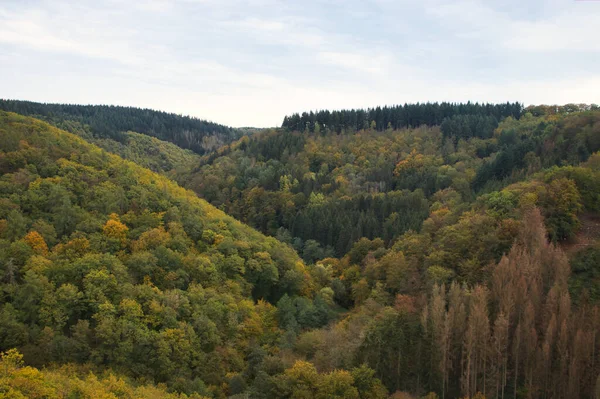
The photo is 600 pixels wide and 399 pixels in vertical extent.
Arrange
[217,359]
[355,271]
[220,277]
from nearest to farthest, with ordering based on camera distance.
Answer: [217,359] < [220,277] < [355,271]

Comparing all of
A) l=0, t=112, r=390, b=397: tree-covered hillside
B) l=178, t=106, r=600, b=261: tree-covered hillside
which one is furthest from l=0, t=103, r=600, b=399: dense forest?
l=178, t=106, r=600, b=261: tree-covered hillside

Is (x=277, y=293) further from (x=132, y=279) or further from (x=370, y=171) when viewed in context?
(x=370, y=171)

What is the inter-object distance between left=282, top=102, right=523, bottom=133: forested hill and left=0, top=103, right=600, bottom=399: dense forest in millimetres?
77486

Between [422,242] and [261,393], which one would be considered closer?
[261,393]

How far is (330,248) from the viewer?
103875 mm

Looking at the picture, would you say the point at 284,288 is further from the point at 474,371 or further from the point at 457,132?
the point at 457,132

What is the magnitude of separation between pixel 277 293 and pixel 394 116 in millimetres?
121511

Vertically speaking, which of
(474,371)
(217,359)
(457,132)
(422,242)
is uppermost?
(457,132)

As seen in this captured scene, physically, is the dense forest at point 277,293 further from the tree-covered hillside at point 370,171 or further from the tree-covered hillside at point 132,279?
the tree-covered hillside at point 370,171

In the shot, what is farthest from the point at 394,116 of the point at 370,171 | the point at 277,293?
the point at 277,293

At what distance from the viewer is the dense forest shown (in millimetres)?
43938

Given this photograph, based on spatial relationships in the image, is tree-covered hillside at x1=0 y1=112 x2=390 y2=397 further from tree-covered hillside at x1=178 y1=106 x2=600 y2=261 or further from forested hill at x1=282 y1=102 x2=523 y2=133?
forested hill at x1=282 y1=102 x2=523 y2=133

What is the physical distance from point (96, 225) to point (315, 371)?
121 ft

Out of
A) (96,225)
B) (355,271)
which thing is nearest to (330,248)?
(355,271)
